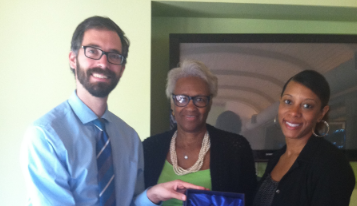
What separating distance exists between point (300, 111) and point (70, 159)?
3.01 feet

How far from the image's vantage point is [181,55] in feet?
6.00

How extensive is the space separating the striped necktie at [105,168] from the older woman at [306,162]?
666 mm

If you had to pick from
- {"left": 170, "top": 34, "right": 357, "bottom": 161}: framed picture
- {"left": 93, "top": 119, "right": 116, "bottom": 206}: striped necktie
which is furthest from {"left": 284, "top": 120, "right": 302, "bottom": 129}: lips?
{"left": 93, "top": 119, "right": 116, "bottom": 206}: striped necktie

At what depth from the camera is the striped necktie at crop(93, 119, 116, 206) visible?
0.99 meters

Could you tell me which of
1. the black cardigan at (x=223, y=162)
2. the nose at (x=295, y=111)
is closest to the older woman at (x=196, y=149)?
the black cardigan at (x=223, y=162)

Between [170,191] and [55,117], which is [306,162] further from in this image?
[55,117]

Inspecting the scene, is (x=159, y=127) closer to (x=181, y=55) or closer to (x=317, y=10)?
(x=181, y=55)

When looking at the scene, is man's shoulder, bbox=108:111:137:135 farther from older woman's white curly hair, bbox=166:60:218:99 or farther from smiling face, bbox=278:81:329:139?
smiling face, bbox=278:81:329:139

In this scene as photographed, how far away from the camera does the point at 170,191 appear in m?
1.10

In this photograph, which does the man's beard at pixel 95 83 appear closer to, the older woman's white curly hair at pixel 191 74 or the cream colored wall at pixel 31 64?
the older woman's white curly hair at pixel 191 74

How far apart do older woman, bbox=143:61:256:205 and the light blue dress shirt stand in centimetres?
24

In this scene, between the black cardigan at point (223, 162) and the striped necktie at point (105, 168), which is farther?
the black cardigan at point (223, 162)

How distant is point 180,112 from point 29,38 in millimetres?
917

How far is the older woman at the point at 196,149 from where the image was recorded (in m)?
1.33
